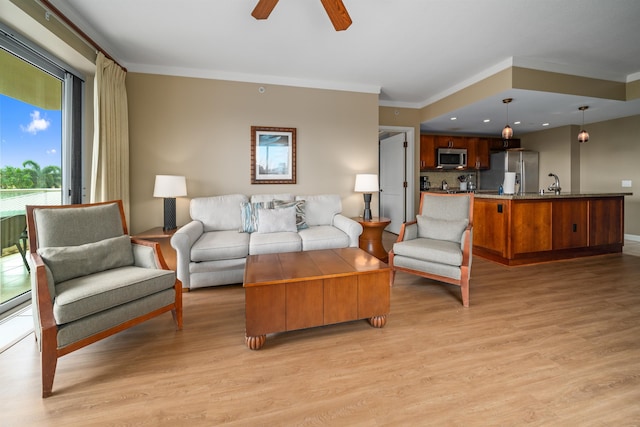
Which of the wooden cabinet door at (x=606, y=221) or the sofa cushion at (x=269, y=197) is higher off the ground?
the sofa cushion at (x=269, y=197)

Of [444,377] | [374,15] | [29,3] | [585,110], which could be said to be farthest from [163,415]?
[585,110]

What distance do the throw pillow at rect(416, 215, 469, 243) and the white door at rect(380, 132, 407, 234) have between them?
2.31 metres

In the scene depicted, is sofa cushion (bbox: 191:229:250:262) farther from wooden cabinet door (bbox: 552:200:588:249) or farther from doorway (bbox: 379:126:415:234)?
wooden cabinet door (bbox: 552:200:588:249)

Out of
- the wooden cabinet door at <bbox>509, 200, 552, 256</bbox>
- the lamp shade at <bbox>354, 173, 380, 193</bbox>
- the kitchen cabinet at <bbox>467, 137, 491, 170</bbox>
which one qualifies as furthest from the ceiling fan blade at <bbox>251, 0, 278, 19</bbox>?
the kitchen cabinet at <bbox>467, 137, 491, 170</bbox>

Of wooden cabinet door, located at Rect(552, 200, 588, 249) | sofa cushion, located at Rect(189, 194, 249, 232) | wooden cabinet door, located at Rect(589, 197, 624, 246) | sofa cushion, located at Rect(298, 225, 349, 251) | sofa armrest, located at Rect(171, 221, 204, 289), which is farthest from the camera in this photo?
wooden cabinet door, located at Rect(589, 197, 624, 246)

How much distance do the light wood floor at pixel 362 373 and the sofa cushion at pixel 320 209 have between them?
1.60 meters

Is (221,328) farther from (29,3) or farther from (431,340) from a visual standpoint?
(29,3)

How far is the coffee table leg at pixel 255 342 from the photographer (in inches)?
71.3

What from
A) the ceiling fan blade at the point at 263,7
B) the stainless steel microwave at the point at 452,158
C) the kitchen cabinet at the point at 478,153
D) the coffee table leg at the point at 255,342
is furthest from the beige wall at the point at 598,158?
the coffee table leg at the point at 255,342

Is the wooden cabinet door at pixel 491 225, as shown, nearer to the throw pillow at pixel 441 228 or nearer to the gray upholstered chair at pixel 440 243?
the gray upholstered chair at pixel 440 243

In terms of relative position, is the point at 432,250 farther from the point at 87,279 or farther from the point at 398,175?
the point at 398,175

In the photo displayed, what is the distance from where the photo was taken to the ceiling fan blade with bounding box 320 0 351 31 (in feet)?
6.35

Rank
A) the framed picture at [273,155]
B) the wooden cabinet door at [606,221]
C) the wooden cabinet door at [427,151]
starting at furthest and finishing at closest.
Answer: the wooden cabinet door at [427,151]
the wooden cabinet door at [606,221]
the framed picture at [273,155]

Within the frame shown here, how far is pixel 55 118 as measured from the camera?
278 cm
